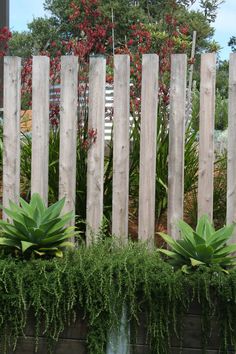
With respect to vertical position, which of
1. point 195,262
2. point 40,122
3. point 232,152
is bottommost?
point 195,262

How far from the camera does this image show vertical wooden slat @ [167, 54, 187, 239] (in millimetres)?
4500

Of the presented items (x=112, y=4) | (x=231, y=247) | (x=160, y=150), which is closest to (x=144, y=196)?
(x=160, y=150)

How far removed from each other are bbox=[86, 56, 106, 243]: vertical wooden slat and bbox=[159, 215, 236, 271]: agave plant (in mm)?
718

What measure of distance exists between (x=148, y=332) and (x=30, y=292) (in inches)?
29.0

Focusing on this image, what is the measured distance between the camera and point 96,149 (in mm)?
4609

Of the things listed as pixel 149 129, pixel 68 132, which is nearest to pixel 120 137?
pixel 149 129

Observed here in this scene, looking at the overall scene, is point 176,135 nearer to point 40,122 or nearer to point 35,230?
point 40,122

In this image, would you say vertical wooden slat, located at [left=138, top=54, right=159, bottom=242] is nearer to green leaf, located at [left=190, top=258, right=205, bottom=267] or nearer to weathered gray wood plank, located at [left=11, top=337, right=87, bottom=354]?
green leaf, located at [left=190, top=258, right=205, bottom=267]

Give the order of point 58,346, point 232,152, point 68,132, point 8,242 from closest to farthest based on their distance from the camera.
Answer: point 58,346
point 8,242
point 232,152
point 68,132

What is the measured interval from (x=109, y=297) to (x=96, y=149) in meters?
1.20

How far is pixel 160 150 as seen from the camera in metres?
4.94

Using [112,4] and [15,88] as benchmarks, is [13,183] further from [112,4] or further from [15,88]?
[112,4]

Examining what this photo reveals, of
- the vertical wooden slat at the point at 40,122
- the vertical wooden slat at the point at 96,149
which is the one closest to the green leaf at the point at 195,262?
the vertical wooden slat at the point at 96,149

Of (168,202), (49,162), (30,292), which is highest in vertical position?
(49,162)
